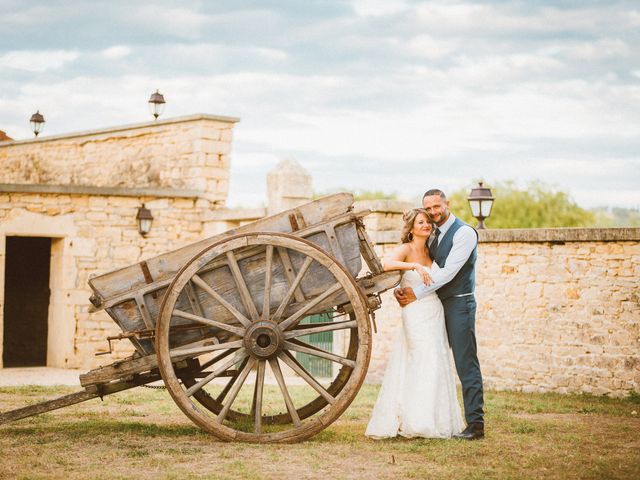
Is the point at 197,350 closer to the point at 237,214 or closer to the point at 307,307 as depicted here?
the point at 307,307

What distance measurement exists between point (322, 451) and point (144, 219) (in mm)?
7866

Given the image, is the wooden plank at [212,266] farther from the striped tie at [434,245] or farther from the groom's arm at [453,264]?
the striped tie at [434,245]

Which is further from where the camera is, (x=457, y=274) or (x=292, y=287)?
(x=457, y=274)

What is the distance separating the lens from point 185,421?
7469mm

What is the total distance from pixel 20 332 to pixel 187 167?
4.59 meters

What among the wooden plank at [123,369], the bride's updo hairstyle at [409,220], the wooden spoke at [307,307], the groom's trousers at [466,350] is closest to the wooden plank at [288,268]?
the wooden spoke at [307,307]

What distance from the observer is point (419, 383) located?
6.49m

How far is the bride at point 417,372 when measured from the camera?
253 inches

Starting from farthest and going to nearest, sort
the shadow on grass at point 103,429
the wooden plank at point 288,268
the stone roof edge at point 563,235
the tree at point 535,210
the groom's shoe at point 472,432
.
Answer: the tree at point 535,210 < the stone roof edge at point 563,235 < the shadow on grass at point 103,429 < the groom's shoe at point 472,432 < the wooden plank at point 288,268

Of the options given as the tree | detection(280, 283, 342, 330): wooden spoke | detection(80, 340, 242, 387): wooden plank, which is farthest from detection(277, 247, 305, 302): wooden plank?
the tree

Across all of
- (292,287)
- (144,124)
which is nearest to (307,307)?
(292,287)

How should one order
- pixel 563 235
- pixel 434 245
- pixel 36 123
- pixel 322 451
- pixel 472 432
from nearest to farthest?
pixel 322 451 < pixel 472 432 < pixel 434 245 < pixel 563 235 < pixel 36 123

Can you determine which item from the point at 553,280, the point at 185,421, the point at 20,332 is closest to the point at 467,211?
the point at 20,332

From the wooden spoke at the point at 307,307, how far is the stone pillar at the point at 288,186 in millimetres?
5900
